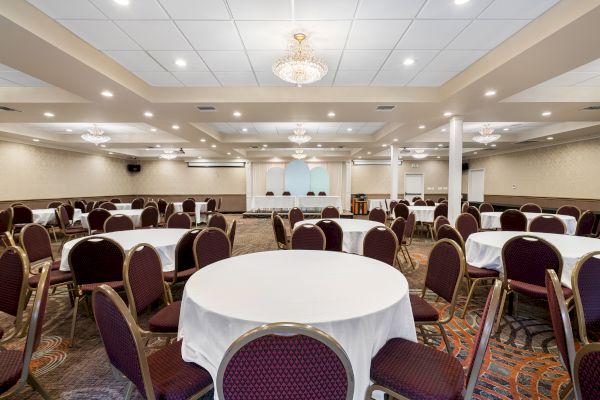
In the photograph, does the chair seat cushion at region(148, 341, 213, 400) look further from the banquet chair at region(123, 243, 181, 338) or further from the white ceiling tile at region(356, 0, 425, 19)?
the white ceiling tile at region(356, 0, 425, 19)

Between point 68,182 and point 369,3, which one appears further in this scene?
point 68,182

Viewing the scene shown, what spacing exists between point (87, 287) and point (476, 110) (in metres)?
7.80

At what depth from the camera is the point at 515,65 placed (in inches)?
160

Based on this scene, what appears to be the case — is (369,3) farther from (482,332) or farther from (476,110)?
(476,110)

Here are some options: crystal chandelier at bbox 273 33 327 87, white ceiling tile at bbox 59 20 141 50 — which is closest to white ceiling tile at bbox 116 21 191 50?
white ceiling tile at bbox 59 20 141 50

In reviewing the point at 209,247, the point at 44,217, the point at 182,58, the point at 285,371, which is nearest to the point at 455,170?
the point at 209,247

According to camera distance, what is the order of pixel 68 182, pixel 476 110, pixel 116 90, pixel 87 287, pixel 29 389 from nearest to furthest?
pixel 29 389, pixel 87 287, pixel 116 90, pixel 476 110, pixel 68 182

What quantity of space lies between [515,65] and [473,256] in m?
2.83

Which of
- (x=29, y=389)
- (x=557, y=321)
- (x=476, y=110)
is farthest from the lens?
(x=476, y=110)

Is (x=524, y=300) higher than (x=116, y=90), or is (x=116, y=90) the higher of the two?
(x=116, y=90)

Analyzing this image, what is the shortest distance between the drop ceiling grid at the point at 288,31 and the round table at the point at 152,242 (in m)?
2.72

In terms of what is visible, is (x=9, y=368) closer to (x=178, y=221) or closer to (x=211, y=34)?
(x=211, y=34)

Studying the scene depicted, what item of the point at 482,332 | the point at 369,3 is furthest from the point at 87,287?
the point at 369,3

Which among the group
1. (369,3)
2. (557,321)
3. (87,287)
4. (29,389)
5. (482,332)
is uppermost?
(369,3)
